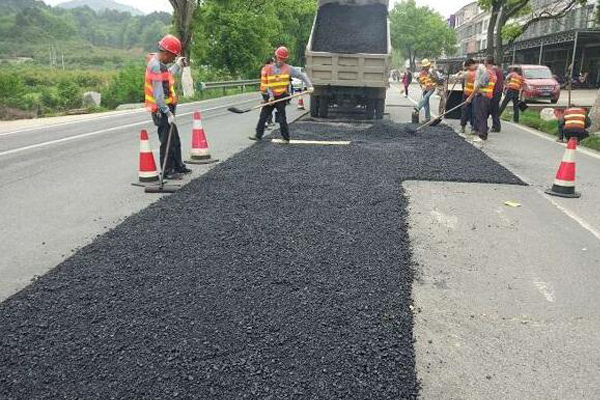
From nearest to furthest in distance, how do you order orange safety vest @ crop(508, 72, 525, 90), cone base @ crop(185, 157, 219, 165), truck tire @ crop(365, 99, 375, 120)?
cone base @ crop(185, 157, 219, 165) → truck tire @ crop(365, 99, 375, 120) → orange safety vest @ crop(508, 72, 525, 90)

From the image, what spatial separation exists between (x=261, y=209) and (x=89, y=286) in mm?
2209

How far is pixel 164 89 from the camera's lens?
21.4 ft

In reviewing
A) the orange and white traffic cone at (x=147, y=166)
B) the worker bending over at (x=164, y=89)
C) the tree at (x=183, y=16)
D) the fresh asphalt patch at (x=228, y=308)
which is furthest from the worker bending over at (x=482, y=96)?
the tree at (x=183, y=16)

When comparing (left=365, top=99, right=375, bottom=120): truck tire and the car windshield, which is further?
the car windshield

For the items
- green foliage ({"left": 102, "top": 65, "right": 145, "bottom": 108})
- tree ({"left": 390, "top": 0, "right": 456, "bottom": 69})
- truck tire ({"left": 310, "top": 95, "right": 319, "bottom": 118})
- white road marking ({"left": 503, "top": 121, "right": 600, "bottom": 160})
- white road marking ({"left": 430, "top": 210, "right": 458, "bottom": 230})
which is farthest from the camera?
tree ({"left": 390, "top": 0, "right": 456, "bottom": 69})

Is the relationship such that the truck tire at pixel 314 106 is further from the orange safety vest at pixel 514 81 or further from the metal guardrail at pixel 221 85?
the metal guardrail at pixel 221 85

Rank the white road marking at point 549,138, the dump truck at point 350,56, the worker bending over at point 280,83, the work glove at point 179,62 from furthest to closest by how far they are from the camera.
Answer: the dump truck at point 350,56
the worker bending over at point 280,83
the white road marking at point 549,138
the work glove at point 179,62

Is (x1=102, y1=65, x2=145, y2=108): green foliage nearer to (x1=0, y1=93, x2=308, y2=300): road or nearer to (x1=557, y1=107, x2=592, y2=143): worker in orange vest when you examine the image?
(x1=0, y1=93, x2=308, y2=300): road

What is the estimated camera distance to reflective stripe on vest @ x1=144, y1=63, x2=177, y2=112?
6.23m

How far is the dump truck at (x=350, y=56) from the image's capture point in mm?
12312

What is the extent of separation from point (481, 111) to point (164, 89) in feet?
23.2

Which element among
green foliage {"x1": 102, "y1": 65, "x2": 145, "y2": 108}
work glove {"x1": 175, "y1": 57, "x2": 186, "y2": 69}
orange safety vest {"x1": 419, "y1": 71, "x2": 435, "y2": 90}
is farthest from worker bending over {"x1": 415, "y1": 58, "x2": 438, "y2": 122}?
green foliage {"x1": 102, "y1": 65, "x2": 145, "y2": 108}

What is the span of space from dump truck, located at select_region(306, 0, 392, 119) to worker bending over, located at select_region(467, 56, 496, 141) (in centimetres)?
252

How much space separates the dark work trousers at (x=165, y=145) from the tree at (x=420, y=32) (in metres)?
84.8
